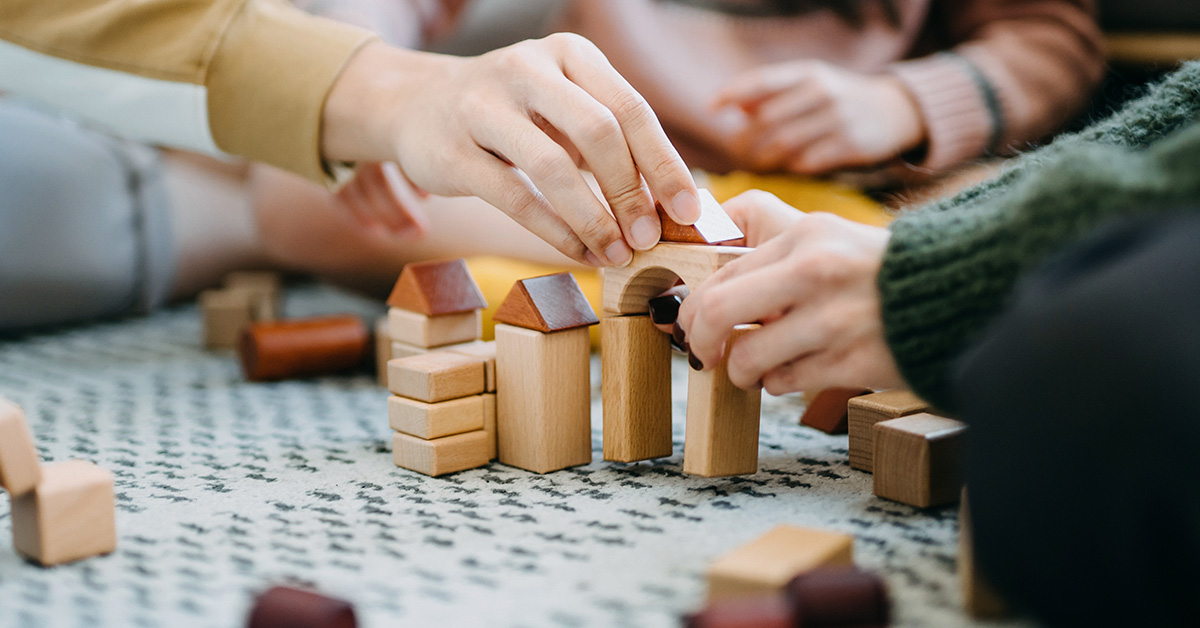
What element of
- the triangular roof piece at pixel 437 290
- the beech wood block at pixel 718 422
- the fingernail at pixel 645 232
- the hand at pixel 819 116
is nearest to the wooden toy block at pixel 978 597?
the beech wood block at pixel 718 422

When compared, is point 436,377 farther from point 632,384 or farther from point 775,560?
point 775,560

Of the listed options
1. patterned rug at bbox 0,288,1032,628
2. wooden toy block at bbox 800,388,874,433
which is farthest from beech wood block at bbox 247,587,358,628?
wooden toy block at bbox 800,388,874,433

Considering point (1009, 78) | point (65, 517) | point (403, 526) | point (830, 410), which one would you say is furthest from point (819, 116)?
point (65, 517)

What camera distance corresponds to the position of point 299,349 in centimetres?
109

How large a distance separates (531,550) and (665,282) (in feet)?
0.90

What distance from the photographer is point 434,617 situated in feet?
1.67

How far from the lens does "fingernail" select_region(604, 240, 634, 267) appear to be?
0.74 m

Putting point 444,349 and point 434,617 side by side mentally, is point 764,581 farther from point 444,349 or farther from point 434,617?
point 444,349

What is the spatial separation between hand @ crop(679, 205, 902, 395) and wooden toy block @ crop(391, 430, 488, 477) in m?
0.23

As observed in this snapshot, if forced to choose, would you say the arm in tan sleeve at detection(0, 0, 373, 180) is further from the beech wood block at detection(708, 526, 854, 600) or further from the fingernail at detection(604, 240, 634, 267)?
the beech wood block at detection(708, 526, 854, 600)

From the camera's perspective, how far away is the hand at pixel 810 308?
1.89ft

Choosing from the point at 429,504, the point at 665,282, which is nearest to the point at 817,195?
the point at 665,282

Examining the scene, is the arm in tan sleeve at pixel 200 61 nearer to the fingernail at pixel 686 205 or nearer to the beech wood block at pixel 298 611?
the fingernail at pixel 686 205

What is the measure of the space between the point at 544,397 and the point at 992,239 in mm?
368
